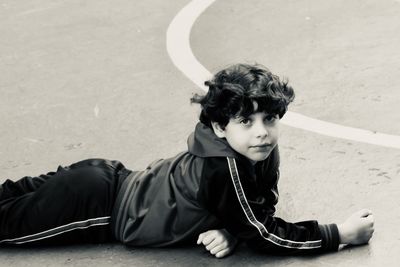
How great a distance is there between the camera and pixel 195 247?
3857mm

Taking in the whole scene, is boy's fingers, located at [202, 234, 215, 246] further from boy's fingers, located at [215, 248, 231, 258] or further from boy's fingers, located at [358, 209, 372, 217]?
boy's fingers, located at [358, 209, 372, 217]

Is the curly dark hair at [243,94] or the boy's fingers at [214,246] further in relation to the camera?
the boy's fingers at [214,246]

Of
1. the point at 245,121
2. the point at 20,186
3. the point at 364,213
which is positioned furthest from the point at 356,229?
the point at 20,186

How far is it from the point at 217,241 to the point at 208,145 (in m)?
0.45

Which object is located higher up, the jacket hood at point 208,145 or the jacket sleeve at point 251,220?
the jacket hood at point 208,145

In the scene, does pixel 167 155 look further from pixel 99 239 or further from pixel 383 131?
pixel 383 131

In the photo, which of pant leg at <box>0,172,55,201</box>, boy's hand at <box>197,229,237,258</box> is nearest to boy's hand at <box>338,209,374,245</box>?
boy's hand at <box>197,229,237,258</box>

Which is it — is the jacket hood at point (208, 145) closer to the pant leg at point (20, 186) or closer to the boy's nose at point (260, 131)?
the boy's nose at point (260, 131)

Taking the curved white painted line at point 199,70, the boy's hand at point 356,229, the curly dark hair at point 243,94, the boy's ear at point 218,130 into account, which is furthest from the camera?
the curved white painted line at point 199,70

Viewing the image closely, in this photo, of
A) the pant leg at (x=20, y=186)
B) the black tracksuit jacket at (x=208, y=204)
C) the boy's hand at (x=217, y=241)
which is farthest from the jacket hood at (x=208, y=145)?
the pant leg at (x=20, y=186)

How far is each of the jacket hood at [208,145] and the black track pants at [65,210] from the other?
0.46m

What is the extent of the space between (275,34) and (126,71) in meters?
1.17

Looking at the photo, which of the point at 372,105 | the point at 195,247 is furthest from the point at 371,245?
the point at 372,105

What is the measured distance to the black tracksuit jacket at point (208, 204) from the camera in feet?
11.6
